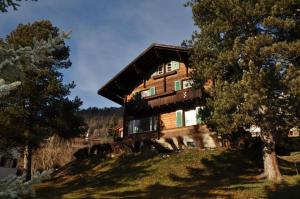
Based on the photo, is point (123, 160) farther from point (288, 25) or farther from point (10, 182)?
point (10, 182)

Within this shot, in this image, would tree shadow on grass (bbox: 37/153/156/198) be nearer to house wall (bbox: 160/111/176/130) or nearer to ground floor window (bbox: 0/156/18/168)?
house wall (bbox: 160/111/176/130)

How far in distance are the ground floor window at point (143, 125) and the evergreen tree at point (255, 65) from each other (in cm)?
1553

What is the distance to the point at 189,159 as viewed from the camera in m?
29.1

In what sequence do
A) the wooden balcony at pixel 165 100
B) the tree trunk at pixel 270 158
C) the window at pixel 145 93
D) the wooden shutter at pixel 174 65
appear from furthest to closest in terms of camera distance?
the window at pixel 145 93, the wooden shutter at pixel 174 65, the wooden balcony at pixel 165 100, the tree trunk at pixel 270 158

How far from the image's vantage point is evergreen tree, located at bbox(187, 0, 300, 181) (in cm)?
1975

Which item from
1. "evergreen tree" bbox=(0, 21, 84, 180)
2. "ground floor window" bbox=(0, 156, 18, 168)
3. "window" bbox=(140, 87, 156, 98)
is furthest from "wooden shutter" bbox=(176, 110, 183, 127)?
"ground floor window" bbox=(0, 156, 18, 168)

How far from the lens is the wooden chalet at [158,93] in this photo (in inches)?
1419

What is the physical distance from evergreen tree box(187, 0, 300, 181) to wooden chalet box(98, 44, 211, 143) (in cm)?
1133

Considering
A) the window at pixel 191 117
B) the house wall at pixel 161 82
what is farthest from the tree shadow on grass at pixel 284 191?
the house wall at pixel 161 82

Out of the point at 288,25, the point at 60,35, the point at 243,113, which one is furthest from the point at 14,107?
the point at 60,35

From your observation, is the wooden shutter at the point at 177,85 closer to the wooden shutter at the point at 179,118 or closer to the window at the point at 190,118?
the wooden shutter at the point at 179,118

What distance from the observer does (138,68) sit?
40469mm

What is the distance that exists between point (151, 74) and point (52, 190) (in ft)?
58.5

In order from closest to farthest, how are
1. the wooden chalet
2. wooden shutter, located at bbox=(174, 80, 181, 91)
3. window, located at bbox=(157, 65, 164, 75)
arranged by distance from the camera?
the wooden chalet, wooden shutter, located at bbox=(174, 80, 181, 91), window, located at bbox=(157, 65, 164, 75)
